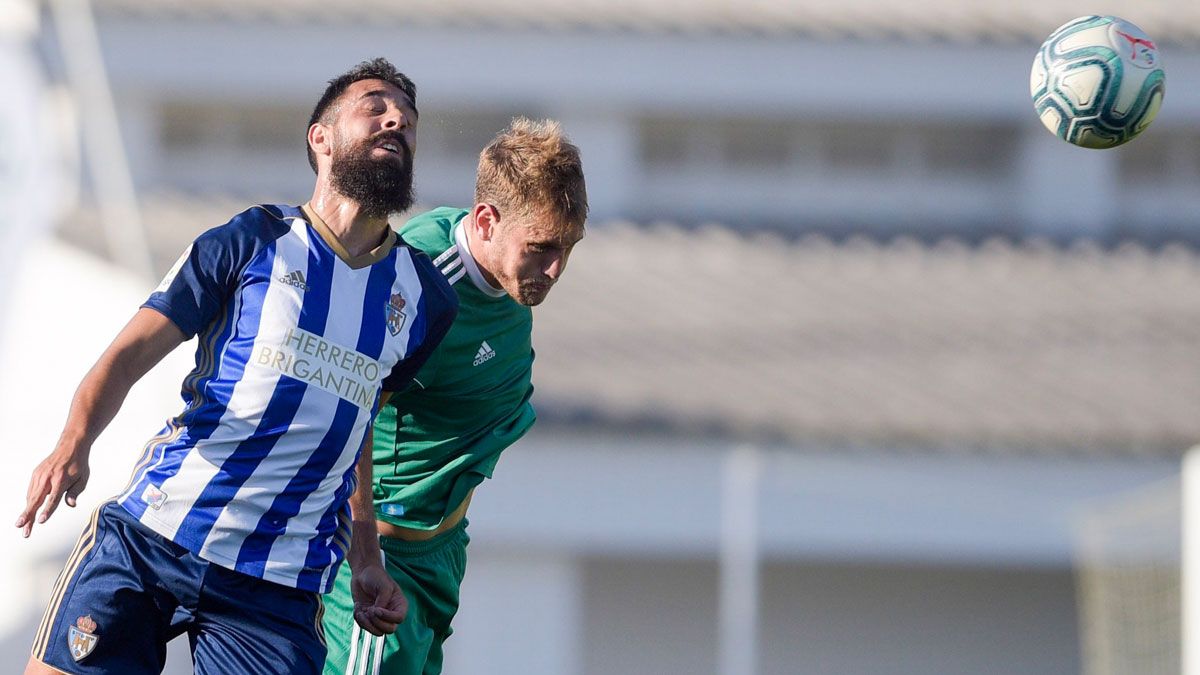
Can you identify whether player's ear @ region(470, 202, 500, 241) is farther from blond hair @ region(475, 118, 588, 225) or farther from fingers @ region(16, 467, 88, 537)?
fingers @ region(16, 467, 88, 537)

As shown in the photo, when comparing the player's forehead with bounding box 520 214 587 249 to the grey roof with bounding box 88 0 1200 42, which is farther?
the grey roof with bounding box 88 0 1200 42

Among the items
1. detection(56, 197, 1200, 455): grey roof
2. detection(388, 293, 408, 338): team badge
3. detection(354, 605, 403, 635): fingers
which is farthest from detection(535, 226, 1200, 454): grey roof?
detection(388, 293, 408, 338): team badge

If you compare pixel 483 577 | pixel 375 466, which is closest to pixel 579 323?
pixel 483 577

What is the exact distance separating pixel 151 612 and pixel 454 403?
1044 millimetres

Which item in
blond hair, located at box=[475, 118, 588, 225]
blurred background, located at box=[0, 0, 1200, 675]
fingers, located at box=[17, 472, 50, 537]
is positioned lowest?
fingers, located at box=[17, 472, 50, 537]

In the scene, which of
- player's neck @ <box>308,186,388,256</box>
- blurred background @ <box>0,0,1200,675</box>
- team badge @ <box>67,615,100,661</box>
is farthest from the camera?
blurred background @ <box>0,0,1200,675</box>

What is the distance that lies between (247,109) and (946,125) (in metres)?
5.85

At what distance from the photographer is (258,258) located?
11.8 feet

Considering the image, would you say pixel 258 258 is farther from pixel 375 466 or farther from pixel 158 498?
pixel 375 466

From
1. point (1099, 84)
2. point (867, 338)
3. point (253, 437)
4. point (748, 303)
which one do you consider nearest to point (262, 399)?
point (253, 437)

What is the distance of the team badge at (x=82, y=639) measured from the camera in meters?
3.50

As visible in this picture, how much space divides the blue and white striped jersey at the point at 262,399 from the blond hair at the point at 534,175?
0.48 m

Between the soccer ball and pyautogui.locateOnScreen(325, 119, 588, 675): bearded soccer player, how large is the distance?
5.82 ft

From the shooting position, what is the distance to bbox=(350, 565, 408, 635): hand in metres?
3.97
